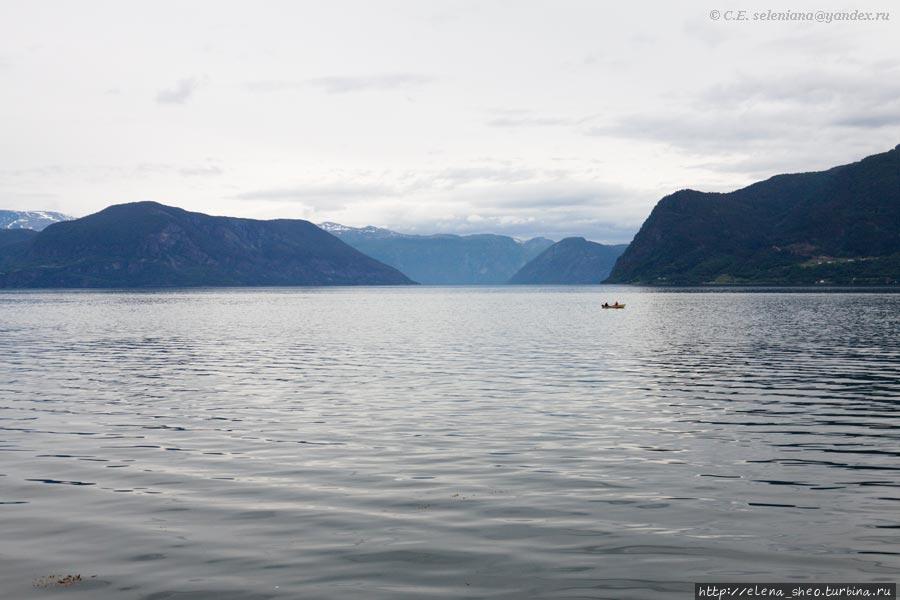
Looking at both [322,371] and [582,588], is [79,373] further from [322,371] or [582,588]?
[582,588]

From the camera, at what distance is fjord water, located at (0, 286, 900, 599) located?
17359mm

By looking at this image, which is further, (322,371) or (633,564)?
(322,371)

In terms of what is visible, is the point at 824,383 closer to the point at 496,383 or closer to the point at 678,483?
the point at 496,383

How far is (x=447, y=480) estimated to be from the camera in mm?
25781

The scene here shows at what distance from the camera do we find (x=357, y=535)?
19.9 m

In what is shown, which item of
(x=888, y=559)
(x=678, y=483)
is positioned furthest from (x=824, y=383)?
(x=888, y=559)

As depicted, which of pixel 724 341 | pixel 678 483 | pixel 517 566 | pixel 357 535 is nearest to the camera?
pixel 517 566

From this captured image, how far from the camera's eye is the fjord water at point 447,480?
17.4 m

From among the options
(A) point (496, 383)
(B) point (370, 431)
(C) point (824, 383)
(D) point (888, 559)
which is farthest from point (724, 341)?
(D) point (888, 559)

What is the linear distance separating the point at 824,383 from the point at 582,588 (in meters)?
41.7

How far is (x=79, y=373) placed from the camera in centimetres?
5984

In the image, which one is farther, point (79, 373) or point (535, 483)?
point (79, 373)

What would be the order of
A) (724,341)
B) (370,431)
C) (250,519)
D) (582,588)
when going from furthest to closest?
1. (724,341)
2. (370,431)
3. (250,519)
4. (582,588)

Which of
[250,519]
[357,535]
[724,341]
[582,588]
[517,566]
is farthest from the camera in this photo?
[724,341]
